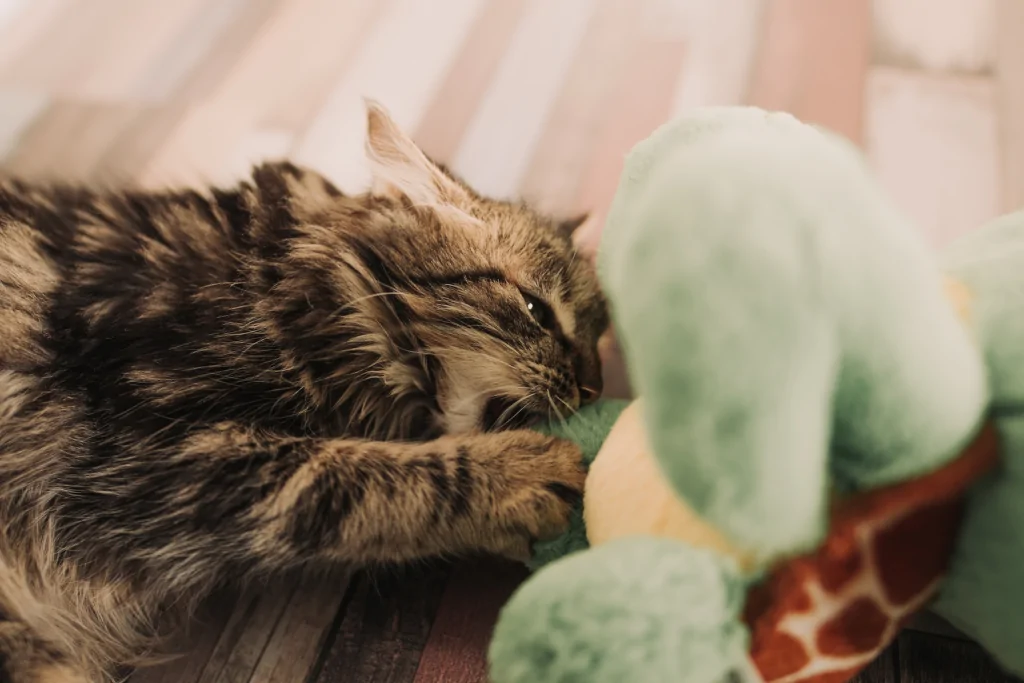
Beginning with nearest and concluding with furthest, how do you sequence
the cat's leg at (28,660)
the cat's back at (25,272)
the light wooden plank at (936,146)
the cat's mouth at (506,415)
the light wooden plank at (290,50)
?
the cat's leg at (28,660) → the cat's back at (25,272) → the cat's mouth at (506,415) → the light wooden plank at (936,146) → the light wooden plank at (290,50)

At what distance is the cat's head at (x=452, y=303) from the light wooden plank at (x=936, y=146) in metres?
0.70

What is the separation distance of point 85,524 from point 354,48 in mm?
1327

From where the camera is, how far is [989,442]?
0.53 m

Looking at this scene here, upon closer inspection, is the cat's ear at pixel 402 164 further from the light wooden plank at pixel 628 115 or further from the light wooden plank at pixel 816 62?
the light wooden plank at pixel 816 62

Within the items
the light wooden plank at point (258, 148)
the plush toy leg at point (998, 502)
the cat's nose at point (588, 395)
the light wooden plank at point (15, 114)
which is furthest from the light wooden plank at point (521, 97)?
the plush toy leg at point (998, 502)

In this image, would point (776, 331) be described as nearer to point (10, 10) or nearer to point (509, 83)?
point (509, 83)

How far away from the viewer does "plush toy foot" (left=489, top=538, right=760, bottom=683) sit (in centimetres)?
52

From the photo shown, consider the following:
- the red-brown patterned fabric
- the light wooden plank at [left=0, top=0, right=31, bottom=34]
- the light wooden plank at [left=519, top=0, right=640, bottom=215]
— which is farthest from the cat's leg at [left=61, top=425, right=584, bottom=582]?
the light wooden plank at [left=0, top=0, right=31, bottom=34]

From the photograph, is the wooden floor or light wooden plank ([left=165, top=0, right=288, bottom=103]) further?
light wooden plank ([left=165, top=0, right=288, bottom=103])

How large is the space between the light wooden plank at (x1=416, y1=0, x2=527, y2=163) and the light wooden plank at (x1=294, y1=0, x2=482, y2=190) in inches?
1.0

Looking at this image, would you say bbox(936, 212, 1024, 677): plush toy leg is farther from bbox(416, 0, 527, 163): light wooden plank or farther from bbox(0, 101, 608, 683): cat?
bbox(416, 0, 527, 163): light wooden plank

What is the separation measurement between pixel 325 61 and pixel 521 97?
493 millimetres

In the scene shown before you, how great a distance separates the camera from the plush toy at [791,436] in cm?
41

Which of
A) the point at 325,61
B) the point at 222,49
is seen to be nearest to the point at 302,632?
the point at 325,61
